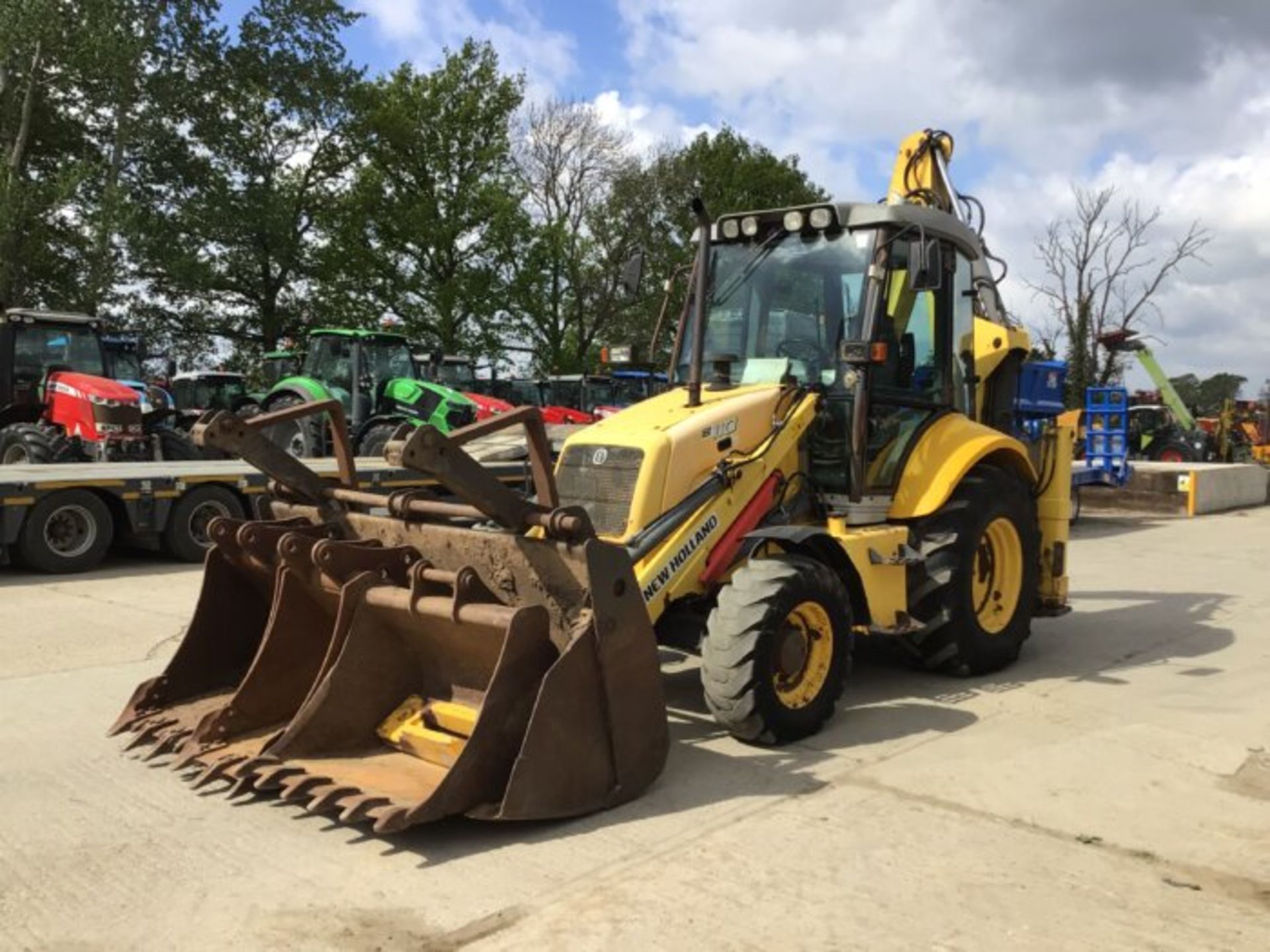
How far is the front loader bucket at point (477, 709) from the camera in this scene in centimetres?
401

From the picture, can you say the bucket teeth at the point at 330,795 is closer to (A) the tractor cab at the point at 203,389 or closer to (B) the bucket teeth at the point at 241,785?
(B) the bucket teeth at the point at 241,785

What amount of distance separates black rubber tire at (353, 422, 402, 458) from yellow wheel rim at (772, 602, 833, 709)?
12271mm

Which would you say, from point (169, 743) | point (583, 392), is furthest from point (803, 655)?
point (583, 392)

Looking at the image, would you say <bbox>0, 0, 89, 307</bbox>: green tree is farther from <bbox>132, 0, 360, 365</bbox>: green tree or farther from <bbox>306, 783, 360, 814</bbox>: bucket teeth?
<bbox>306, 783, 360, 814</bbox>: bucket teeth

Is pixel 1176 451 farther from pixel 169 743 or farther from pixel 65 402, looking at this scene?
pixel 169 743

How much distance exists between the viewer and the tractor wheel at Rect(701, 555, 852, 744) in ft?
16.3

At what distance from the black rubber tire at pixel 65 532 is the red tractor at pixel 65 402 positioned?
3036 millimetres

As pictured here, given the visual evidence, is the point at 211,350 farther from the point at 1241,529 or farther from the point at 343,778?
the point at 343,778

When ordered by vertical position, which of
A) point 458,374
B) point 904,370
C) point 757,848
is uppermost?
Result: point 458,374

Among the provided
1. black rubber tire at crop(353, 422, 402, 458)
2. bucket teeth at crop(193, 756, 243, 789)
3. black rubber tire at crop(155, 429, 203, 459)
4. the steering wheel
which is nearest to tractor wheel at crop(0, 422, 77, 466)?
black rubber tire at crop(155, 429, 203, 459)

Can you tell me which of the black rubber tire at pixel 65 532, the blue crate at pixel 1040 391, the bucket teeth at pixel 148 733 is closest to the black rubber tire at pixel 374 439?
the black rubber tire at pixel 65 532

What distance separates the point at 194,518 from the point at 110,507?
2.80 feet

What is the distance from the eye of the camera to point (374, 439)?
1702 cm

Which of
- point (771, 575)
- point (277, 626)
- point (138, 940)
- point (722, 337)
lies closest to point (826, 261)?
point (722, 337)
